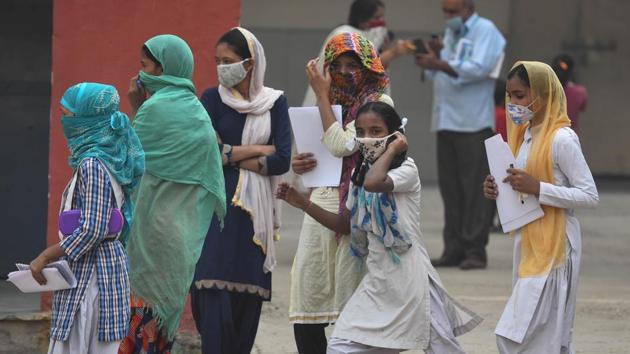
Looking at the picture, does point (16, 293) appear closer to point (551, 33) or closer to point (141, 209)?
point (141, 209)

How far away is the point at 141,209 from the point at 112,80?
4.68 feet

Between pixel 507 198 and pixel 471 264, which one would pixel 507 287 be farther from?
pixel 507 198

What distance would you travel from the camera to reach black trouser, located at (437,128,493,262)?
35.1 ft

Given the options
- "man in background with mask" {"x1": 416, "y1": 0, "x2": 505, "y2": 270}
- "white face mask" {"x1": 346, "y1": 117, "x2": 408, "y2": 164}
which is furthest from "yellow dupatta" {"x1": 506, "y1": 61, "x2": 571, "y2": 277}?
"man in background with mask" {"x1": 416, "y1": 0, "x2": 505, "y2": 270}

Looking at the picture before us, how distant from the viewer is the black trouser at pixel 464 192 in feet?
35.1

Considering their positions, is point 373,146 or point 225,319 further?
point 225,319

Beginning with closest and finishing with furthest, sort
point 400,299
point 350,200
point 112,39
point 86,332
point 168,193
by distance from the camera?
point 86,332, point 400,299, point 350,200, point 168,193, point 112,39

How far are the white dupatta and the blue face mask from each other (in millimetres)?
4095

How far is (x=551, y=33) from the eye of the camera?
17031mm

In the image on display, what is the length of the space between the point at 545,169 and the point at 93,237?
194 cm

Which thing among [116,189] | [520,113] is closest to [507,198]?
[520,113]

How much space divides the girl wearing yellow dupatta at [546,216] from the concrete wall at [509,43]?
10450 millimetres

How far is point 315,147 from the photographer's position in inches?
257

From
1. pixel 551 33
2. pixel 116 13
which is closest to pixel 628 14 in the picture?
pixel 551 33
